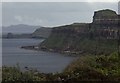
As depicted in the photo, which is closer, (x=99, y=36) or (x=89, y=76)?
Answer: (x=89, y=76)

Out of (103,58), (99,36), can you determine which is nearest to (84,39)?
(99,36)

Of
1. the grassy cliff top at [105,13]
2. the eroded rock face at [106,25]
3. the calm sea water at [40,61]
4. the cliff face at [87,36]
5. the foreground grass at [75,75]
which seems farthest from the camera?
the grassy cliff top at [105,13]

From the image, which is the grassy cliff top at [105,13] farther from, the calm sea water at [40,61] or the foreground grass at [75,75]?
the foreground grass at [75,75]

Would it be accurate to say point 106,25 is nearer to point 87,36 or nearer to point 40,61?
point 87,36

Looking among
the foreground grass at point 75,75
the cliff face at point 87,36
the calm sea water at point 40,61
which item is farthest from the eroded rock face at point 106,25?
the foreground grass at point 75,75

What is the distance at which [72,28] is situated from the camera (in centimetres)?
14512

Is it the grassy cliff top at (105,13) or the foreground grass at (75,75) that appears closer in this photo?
the foreground grass at (75,75)

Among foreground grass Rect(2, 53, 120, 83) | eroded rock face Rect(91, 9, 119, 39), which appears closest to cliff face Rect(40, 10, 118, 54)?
eroded rock face Rect(91, 9, 119, 39)

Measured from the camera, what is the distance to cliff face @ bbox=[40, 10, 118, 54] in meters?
123

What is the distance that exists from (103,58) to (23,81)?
3812 millimetres

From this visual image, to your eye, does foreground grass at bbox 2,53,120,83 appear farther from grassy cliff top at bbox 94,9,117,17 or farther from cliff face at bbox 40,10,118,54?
grassy cliff top at bbox 94,9,117,17

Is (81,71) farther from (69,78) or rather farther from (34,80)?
(34,80)

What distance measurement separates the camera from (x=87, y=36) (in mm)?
132625

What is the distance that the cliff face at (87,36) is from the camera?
123125 mm
